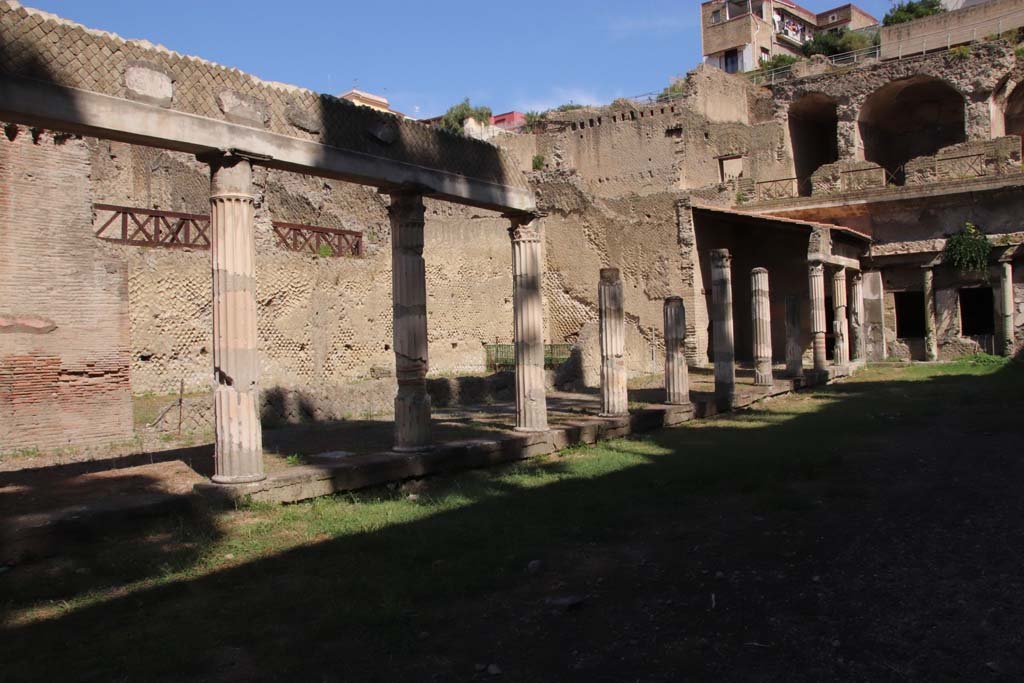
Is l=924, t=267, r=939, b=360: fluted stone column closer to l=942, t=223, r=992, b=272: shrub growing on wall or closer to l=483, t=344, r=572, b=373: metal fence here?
l=942, t=223, r=992, b=272: shrub growing on wall

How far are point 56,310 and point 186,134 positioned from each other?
19.7 ft

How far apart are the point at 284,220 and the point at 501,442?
11.8 m

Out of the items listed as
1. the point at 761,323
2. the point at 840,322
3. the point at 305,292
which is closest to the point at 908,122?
the point at 840,322

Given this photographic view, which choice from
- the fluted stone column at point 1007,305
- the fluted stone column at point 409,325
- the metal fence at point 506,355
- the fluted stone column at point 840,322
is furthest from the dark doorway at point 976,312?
the fluted stone column at point 409,325

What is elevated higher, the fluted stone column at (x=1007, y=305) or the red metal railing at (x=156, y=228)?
the red metal railing at (x=156, y=228)

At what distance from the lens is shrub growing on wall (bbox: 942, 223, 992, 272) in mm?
18453

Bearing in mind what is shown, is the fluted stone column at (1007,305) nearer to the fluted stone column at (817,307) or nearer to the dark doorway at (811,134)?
the fluted stone column at (817,307)

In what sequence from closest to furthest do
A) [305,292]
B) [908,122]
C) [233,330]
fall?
[233,330] < [305,292] < [908,122]

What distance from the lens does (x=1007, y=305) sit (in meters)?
18.2

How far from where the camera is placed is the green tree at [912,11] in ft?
131

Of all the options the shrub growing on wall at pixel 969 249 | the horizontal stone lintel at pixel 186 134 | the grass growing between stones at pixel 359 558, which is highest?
the shrub growing on wall at pixel 969 249

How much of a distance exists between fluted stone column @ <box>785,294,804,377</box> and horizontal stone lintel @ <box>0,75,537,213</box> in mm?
9641

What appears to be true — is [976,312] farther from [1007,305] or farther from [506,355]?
[506,355]

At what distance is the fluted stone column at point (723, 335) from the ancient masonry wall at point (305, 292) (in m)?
5.13
